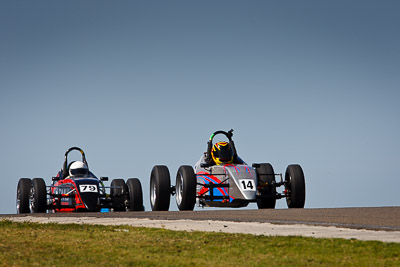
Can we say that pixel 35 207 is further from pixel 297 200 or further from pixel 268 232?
pixel 268 232

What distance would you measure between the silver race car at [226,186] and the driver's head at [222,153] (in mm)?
420

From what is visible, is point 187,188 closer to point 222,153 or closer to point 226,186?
point 226,186

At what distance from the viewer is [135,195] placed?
26547mm

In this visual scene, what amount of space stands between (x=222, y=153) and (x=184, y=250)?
1522 centimetres

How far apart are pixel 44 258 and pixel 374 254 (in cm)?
502

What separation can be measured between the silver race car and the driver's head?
1.38 ft

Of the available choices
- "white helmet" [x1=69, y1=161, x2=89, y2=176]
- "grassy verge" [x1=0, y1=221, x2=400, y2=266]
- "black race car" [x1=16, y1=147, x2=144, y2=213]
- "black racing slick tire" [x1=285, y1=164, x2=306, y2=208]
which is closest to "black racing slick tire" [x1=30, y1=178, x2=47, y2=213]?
"black race car" [x1=16, y1=147, x2=144, y2=213]

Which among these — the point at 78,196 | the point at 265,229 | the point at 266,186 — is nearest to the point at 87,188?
the point at 78,196

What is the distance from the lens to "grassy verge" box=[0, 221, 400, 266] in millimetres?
10273

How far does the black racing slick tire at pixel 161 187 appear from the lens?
24281mm

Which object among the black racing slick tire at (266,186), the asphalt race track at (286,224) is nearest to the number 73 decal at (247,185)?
the black racing slick tire at (266,186)

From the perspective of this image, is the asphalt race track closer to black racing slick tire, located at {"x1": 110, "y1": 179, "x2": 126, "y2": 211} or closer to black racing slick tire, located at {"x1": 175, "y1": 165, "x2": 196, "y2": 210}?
black racing slick tire, located at {"x1": 175, "y1": 165, "x2": 196, "y2": 210}

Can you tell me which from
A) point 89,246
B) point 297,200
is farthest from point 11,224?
point 297,200

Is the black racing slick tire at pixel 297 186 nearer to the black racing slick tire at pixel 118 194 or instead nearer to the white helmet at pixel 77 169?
the black racing slick tire at pixel 118 194
